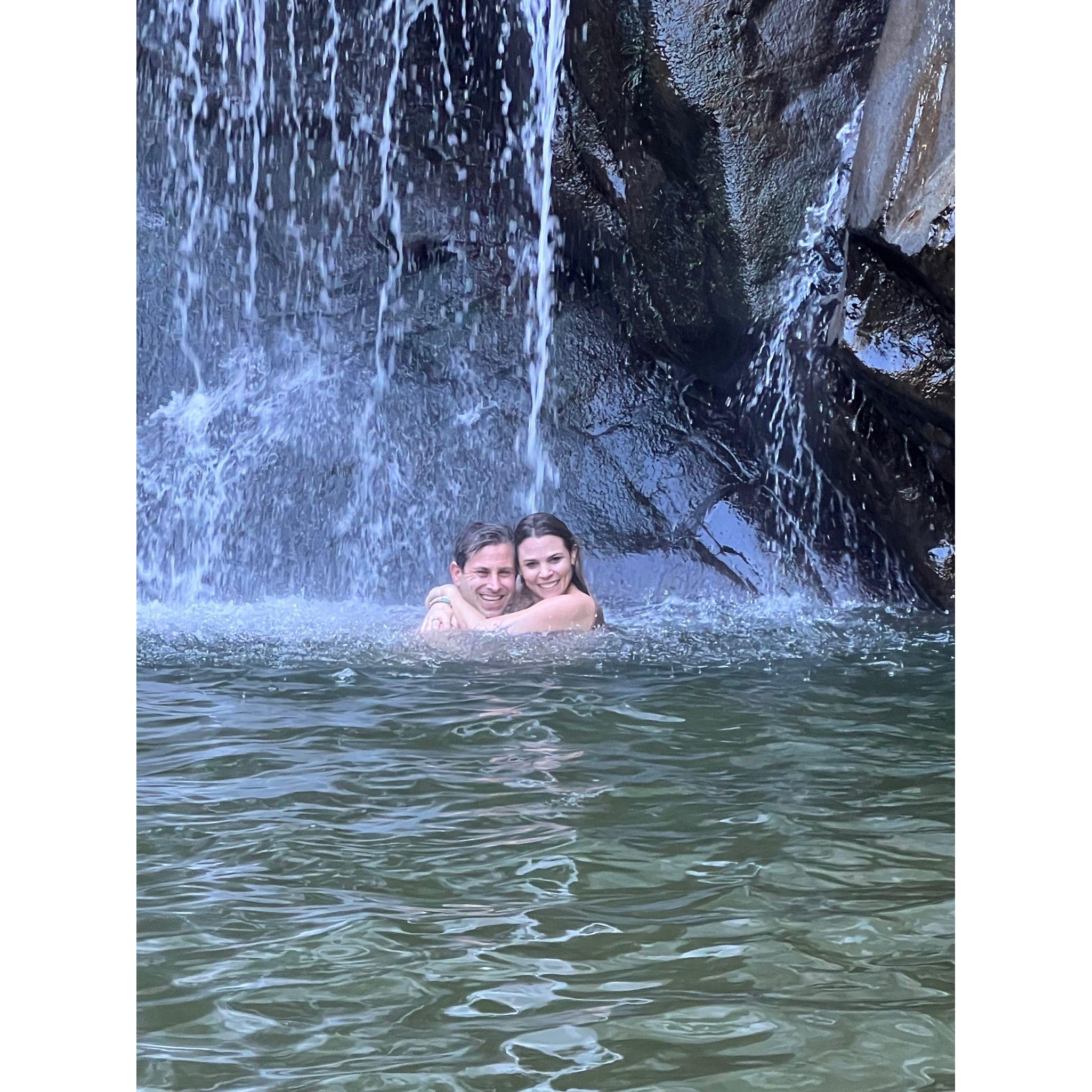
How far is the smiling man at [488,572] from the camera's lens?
607cm

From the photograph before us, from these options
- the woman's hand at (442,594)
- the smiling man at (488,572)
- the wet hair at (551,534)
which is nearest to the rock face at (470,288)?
the wet hair at (551,534)

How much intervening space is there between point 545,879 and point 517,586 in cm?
360

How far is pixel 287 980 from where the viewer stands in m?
2.21

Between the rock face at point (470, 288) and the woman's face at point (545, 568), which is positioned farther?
the rock face at point (470, 288)

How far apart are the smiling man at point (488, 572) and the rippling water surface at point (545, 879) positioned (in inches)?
44.3

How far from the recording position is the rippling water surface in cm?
196

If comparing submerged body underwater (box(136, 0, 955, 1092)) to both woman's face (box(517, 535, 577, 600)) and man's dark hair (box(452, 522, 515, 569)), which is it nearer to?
woman's face (box(517, 535, 577, 600))

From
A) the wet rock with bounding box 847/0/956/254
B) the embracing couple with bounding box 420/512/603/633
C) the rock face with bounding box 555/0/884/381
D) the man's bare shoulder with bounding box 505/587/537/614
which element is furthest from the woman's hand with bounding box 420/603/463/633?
the rock face with bounding box 555/0/884/381

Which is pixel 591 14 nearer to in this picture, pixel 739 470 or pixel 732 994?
pixel 739 470

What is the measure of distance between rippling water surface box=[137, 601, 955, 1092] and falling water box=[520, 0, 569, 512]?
4.06 m

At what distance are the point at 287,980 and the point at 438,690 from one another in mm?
2406

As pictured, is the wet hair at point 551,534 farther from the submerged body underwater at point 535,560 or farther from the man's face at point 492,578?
the man's face at point 492,578
